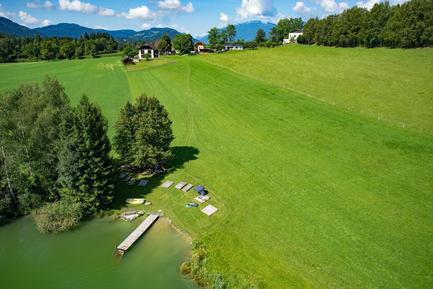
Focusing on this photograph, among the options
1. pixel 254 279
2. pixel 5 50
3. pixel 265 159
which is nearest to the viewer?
pixel 254 279

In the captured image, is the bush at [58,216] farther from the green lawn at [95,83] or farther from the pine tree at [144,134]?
the green lawn at [95,83]

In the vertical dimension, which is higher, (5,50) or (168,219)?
(5,50)

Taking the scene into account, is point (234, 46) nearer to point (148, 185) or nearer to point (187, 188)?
point (148, 185)

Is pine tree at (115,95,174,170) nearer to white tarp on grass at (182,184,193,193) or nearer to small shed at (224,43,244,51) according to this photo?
white tarp on grass at (182,184,193,193)

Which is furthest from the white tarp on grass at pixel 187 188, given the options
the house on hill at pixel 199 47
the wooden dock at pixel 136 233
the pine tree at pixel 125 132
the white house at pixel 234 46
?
the white house at pixel 234 46

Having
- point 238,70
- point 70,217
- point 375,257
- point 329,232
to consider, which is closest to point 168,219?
point 70,217

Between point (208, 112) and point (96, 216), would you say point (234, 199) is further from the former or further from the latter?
point (208, 112)

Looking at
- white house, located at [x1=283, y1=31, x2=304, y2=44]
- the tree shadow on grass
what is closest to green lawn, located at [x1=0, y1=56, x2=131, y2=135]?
the tree shadow on grass
